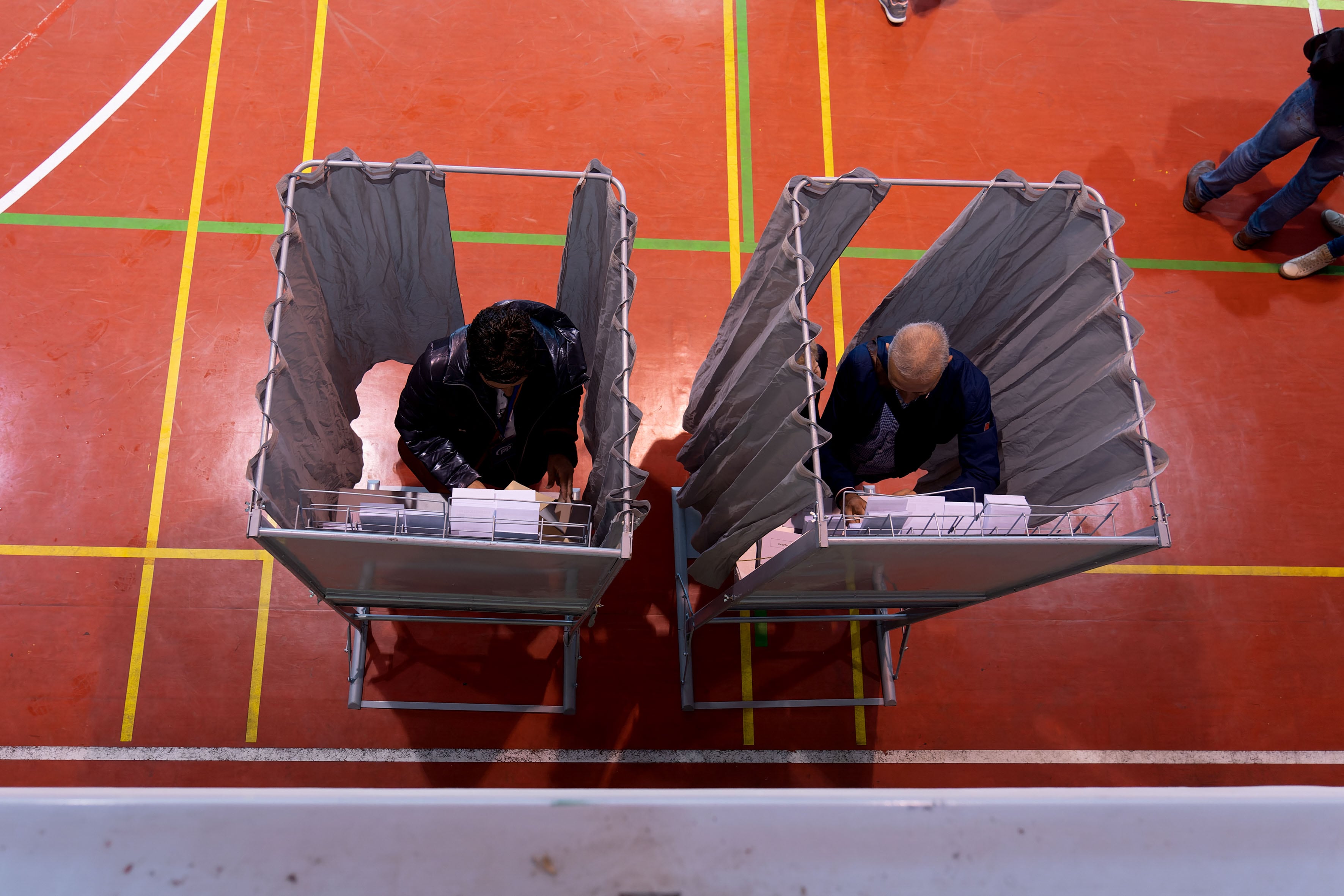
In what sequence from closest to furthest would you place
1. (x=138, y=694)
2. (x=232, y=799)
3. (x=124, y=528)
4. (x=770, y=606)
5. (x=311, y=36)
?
(x=232, y=799)
(x=770, y=606)
(x=138, y=694)
(x=124, y=528)
(x=311, y=36)

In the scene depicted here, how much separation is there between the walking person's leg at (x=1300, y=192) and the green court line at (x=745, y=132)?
153 inches

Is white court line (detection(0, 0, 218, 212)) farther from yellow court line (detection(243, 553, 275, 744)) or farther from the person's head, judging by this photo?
the person's head

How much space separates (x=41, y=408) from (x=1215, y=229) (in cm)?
872

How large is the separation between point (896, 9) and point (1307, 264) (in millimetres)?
3858

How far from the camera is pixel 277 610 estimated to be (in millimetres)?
4758

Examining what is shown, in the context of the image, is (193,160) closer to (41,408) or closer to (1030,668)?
(41,408)

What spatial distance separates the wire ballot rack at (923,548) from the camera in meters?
2.89

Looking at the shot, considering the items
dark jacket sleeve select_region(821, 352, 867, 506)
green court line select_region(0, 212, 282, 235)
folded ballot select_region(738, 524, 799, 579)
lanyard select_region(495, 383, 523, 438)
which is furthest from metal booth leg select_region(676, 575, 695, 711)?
green court line select_region(0, 212, 282, 235)

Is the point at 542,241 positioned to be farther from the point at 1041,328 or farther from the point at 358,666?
the point at 1041,328

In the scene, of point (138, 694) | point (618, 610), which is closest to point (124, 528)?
point (138, 694)

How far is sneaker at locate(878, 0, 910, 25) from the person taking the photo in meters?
6.51

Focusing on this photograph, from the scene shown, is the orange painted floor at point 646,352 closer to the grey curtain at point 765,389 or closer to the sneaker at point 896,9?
the sneaker at point 896,9

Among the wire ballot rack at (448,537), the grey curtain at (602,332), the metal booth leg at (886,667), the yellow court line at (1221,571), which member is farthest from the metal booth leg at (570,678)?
the yellow court line at (1221,571)

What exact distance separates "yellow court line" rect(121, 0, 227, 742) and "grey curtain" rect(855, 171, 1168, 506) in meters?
4.44
